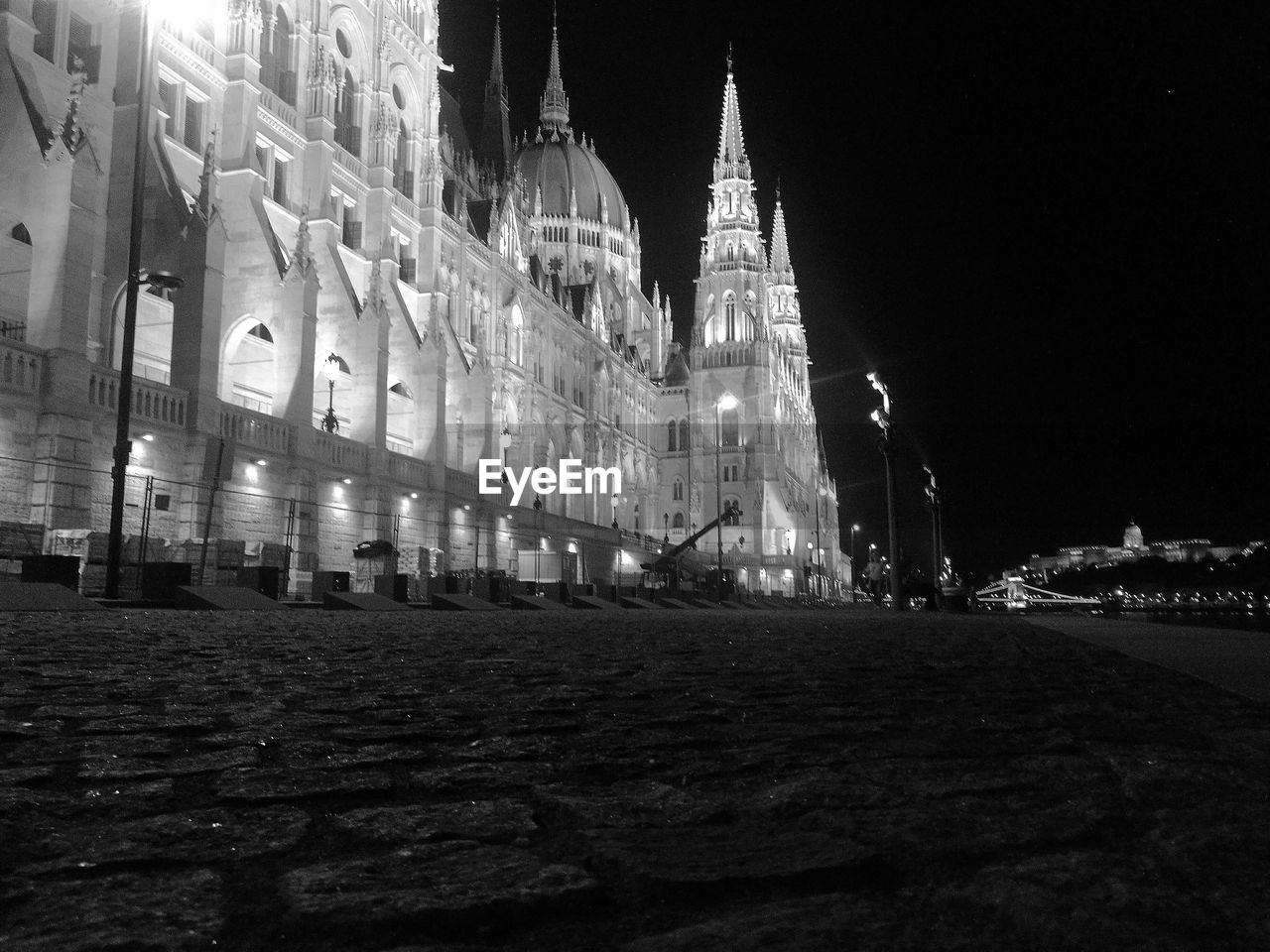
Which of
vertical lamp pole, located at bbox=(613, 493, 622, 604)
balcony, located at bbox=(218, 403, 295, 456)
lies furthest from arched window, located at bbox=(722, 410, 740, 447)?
balcony, located at bbox=(218, 403, 295, 456)

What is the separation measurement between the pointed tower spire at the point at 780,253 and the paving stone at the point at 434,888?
119 meters

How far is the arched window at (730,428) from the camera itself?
83.6 metres

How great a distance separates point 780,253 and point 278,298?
96.8m

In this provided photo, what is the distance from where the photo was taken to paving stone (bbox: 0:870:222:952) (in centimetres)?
111

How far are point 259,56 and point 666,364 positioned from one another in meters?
61.3

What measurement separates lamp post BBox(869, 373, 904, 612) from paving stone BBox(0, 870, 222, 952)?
71.3ft

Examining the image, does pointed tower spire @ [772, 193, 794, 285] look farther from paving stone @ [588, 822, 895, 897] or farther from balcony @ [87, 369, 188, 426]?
paving stone @ [588, 822, 895, 897]

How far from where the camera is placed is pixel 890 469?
23.5 metres

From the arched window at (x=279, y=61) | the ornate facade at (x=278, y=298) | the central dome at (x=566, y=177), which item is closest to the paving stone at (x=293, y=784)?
the ornate facade at (x=278, y=298)

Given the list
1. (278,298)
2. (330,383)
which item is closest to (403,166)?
(330,383)

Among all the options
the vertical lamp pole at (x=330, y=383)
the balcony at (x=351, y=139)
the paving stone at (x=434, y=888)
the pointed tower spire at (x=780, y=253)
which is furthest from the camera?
the pointed tower spire at (x=780, y=253)

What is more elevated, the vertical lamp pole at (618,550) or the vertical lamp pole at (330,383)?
the vertical lamp pole at (330,383)

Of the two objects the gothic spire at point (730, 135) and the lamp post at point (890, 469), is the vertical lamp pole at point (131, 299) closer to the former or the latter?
the lamp post at point (890, 469)

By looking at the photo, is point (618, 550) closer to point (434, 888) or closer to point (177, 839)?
point (177, 839)
